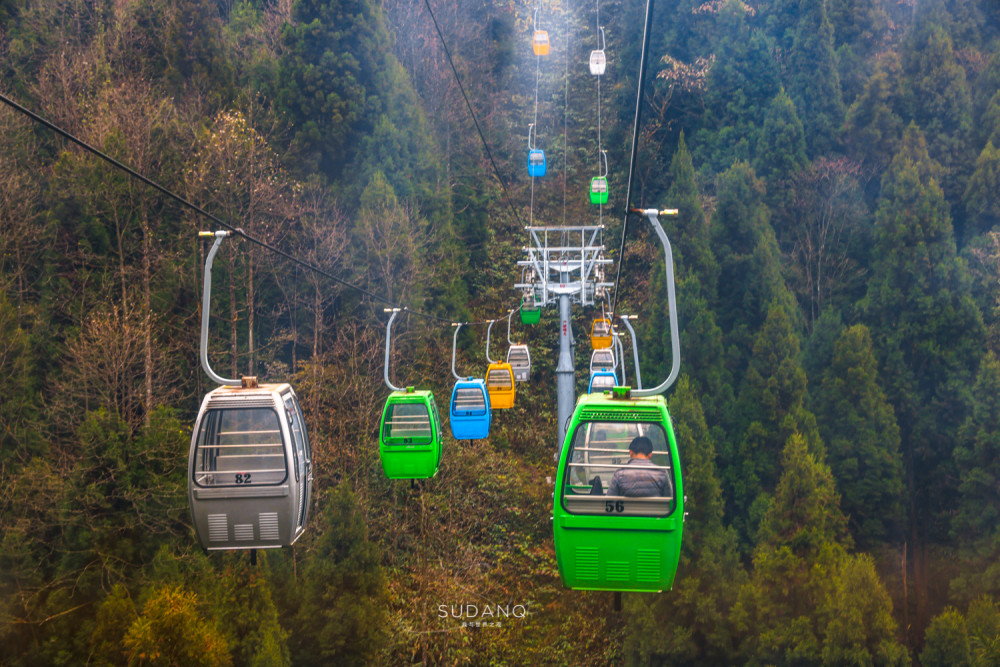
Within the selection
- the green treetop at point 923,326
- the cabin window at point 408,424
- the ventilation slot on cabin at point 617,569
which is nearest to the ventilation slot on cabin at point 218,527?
the ventilation slot on cabin at point 617,569

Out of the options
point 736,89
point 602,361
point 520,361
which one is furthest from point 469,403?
point 736,89

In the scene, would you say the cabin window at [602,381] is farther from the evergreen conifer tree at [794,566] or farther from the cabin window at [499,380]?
the evergreen conifer tree at [794,566]

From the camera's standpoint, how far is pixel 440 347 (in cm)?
2383

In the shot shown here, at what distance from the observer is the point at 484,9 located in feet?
112

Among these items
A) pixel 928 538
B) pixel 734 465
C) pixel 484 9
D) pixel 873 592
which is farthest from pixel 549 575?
pixel 484 9

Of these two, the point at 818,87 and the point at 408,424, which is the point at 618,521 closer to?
the point at 408,424

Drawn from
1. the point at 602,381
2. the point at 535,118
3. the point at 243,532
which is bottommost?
the point at 243,532

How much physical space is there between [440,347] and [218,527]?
16836 millimetres

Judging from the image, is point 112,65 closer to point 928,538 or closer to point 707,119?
point 707,119

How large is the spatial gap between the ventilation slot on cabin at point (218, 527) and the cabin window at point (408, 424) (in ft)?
15.3

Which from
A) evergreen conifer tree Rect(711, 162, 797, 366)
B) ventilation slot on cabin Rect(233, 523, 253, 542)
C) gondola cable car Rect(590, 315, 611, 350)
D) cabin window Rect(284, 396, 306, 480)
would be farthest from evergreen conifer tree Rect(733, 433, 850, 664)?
ventilation slot on cabin Rect(233, 523, 253, 542)

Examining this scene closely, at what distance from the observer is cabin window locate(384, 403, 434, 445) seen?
12039mm

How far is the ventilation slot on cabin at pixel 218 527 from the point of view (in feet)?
23.1

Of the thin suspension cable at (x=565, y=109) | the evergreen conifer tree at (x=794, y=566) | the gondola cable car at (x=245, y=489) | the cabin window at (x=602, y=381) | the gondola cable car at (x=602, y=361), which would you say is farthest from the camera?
the thin suspension cable at (x=565, y=109)
